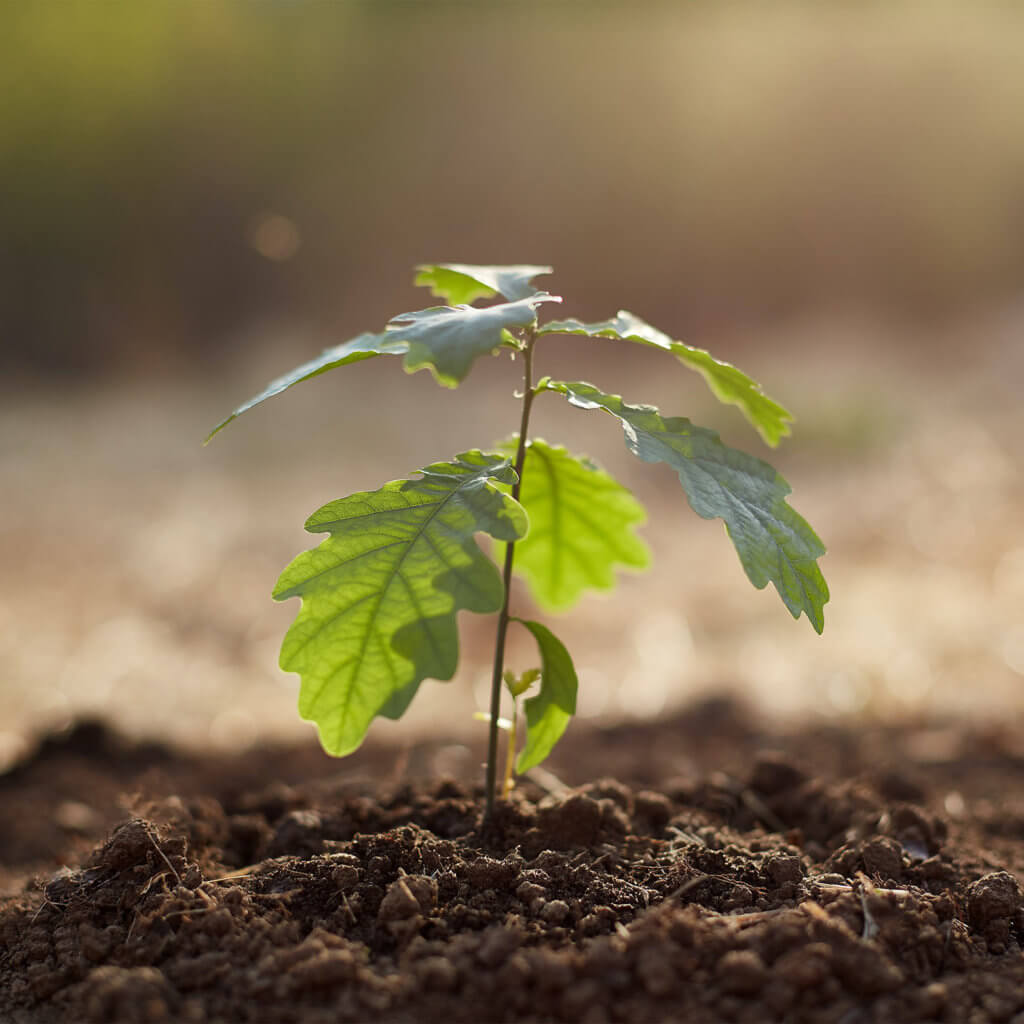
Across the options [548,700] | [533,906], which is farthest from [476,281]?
[533,906]

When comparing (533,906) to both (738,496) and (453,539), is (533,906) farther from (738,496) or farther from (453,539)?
(738,496)

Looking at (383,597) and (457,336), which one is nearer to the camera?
(457,336)

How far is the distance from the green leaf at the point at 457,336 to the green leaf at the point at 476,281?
189mm

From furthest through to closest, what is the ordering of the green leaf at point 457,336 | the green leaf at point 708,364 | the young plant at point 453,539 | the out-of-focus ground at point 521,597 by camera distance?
the out-of-focus ground at point 521,597 < the green leaf at point 708,364 < the young plant at point 453,539 < the green leaf at point 457,336

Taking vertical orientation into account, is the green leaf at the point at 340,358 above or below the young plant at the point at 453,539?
above

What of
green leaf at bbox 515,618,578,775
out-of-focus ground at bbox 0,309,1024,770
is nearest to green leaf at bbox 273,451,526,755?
green leaf at bbox 515,618,578,775

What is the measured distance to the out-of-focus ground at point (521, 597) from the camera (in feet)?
10.2

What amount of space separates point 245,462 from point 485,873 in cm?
446

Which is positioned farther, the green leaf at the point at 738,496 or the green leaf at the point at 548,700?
the green leaf at the point at 548,700

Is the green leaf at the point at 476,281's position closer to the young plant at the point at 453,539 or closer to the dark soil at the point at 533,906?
the young plant at the point at 453,539

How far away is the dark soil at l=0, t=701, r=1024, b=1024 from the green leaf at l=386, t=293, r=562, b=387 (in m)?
0.68

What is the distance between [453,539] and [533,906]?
0.50 metres

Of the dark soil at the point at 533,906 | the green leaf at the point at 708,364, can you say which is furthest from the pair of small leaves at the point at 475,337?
the dark soil at the point at 533,906

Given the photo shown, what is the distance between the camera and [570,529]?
1713 mm
